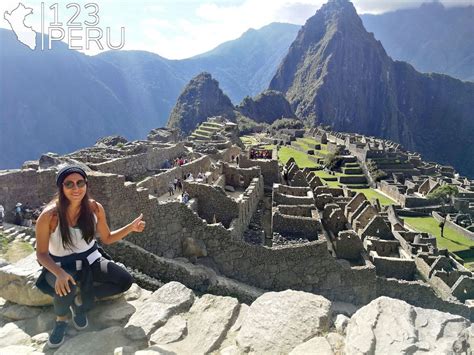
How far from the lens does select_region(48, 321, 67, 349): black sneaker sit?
5012 millimetres

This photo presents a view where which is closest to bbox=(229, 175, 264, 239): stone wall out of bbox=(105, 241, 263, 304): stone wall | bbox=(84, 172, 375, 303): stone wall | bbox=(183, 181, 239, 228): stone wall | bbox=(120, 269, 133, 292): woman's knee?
bbox=(183, 181, 239, 228): stone wall

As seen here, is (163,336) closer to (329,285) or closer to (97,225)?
(97,225)

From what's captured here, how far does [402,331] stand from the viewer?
460 cm

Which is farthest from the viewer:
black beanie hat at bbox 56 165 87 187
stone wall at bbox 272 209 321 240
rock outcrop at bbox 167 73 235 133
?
rock outcrop at bbox 167 73 235 133

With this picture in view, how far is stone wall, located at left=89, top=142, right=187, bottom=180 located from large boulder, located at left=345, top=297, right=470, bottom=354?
16.7 metres

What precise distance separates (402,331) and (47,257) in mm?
4212

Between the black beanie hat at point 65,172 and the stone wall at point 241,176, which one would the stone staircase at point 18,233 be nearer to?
the black beanie hat at point 65,172

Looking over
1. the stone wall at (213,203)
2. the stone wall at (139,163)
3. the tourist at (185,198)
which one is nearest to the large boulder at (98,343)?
the tourist at (185,198)

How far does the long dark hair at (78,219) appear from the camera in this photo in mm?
5203

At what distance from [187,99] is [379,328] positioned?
13371 centimetres

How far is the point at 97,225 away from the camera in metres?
5.75

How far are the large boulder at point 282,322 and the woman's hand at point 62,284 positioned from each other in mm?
2154

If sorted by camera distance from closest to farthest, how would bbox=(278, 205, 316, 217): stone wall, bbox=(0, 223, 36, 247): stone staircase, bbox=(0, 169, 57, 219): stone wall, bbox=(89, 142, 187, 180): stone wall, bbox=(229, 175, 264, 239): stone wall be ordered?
bbox=(0, 223, 36, 247): stone staircase < bbox=(0, 169, 57, 219): stone wall < bbox=(229, 175, 264, 239): stone wall < bbox=(278, 205, 316, 217): stone wall < bbox=(89, 142, 187, 180): stone wall

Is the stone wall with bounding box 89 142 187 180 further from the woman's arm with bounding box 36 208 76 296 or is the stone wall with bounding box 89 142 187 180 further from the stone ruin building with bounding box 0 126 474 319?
the woman's arm with bounding box 36 208 76 296
